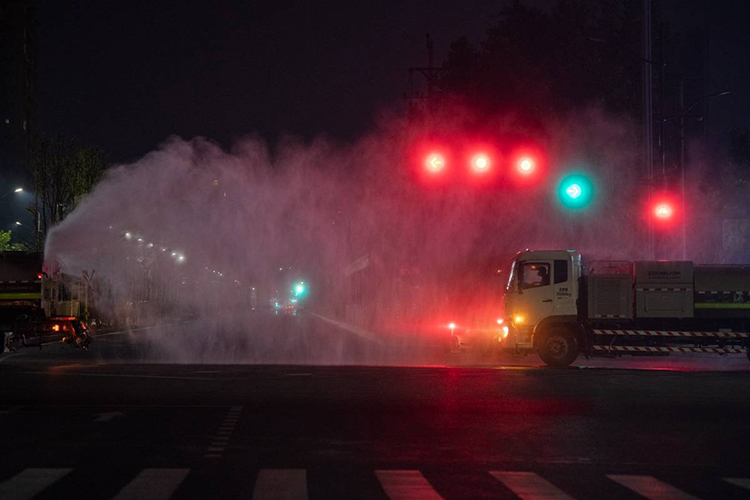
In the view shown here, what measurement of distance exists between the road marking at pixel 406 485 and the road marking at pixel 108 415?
625cm

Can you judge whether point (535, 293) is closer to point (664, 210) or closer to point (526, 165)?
point (664, 210)

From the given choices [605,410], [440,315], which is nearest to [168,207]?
[440,315]

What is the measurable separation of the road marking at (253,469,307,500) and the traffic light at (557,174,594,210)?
1346 cm

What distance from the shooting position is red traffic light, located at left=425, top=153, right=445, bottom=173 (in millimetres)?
22484

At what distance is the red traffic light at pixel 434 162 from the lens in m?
22.5

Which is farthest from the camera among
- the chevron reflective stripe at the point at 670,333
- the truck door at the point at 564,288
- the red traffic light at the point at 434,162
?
the truck door at the point at 564,288

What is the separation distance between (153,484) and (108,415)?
6.61m

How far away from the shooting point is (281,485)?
10.3 m

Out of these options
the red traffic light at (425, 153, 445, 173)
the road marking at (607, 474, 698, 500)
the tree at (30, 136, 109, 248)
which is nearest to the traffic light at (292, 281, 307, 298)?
the tree at (30, 136, 109, 248)

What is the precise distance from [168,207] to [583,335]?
2525 cm

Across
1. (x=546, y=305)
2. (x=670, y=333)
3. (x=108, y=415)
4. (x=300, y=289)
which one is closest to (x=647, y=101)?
(x=546, y=305)

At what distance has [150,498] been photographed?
952cm

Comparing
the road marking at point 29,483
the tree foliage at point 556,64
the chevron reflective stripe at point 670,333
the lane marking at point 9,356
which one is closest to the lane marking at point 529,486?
the road marking at point 29,483

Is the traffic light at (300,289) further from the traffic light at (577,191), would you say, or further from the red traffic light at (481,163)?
the red traffic light at (481,163)
